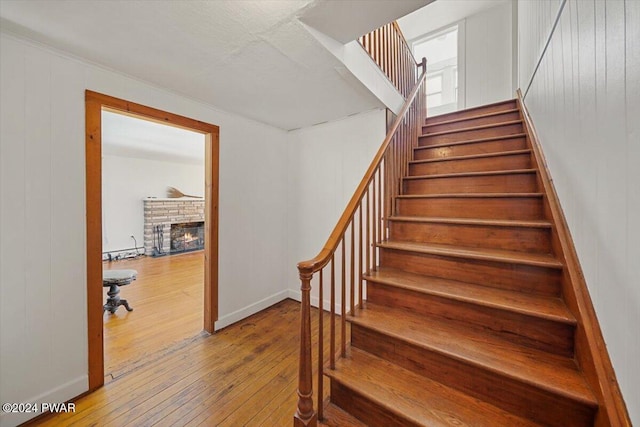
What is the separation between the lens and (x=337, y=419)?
1296 millimetres

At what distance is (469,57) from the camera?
420 centimetres

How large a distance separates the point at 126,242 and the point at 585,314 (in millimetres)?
7398

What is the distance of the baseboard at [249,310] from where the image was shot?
256cm

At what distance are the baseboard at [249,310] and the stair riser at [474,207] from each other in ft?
6.33

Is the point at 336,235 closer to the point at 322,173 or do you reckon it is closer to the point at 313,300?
the point at 322,173

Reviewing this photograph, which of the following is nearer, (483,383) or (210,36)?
(483,383)

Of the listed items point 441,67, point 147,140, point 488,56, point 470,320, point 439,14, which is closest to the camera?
point 470,320

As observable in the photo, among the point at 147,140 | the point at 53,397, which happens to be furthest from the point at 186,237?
the point at 53,397

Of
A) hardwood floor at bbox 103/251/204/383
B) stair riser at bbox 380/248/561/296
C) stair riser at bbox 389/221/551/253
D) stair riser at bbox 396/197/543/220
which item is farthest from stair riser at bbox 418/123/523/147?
hardwood floor at bbox 103/251/204/383

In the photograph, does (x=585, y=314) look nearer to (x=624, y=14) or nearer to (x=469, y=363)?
(x=469, y=363)

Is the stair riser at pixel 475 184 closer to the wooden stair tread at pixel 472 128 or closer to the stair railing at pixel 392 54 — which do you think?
the wooden stair tread at pixel 472 128

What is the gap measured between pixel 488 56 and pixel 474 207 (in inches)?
142

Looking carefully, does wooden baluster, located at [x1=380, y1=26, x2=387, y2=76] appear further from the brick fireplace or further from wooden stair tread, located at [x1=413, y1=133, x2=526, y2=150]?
the brick fireplace

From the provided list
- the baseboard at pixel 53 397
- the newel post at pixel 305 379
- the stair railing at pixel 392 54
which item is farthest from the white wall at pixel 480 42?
the baseboard at pixel 53 397
